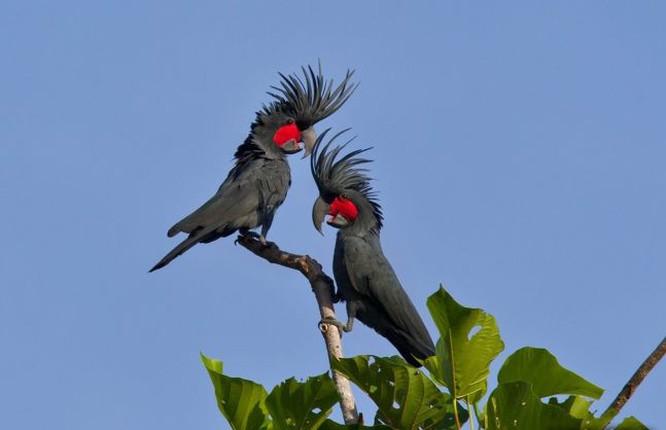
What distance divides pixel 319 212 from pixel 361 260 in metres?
0.53

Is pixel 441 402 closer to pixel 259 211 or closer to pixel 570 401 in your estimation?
pixel 570 401

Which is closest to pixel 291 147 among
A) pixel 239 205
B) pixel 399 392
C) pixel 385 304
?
pixel 239 205

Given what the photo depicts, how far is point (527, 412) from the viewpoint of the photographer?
15.2ft

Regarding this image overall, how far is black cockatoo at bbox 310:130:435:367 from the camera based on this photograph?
7.82 meters

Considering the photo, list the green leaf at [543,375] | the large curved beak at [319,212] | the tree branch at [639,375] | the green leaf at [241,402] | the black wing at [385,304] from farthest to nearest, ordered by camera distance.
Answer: the large curved beak at [319,212] → the black wing at [385,304] → the green leaf at [241,402] → the green leaf at [543,375] → the tree branch at [639,375]

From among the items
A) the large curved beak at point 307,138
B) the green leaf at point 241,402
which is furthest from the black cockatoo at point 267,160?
the green leaf at point 241,402

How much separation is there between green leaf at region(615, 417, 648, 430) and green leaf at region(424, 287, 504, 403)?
0.65 metres

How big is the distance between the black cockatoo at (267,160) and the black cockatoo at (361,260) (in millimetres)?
829

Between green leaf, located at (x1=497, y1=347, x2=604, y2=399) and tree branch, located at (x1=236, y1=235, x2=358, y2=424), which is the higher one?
tree branch, located at (x1=236, y1=235, x2=358, y2=424)

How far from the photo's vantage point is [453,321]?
15.8ft

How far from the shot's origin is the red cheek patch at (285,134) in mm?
9641

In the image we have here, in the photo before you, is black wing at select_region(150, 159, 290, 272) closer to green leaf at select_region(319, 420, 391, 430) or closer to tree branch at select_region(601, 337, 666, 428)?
green leaf at select_region(319, 420, 391, 430)

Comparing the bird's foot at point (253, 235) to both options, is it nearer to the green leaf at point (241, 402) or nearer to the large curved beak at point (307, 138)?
the large curved beak at point (307, 138)

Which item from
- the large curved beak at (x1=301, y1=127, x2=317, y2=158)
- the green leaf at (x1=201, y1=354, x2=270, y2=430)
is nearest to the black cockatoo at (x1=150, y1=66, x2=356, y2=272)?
the large curved beak at (x1=301, y1=127, x2=317, y2=158)
